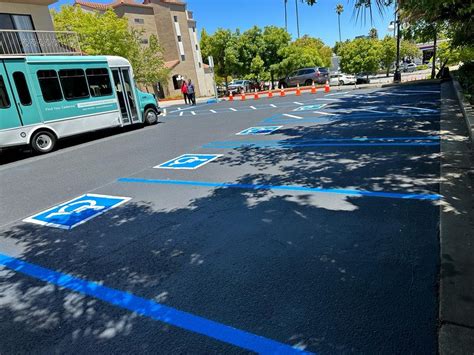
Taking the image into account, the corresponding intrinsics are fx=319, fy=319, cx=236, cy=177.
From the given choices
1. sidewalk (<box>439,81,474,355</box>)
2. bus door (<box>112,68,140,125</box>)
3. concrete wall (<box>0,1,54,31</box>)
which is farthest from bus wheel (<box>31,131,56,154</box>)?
sidewalk (<box>439,81,474,355</box>)

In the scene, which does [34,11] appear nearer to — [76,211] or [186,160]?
[186,160]

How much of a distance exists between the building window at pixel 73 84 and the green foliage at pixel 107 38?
18352mm

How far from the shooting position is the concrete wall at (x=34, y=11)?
16.1 m

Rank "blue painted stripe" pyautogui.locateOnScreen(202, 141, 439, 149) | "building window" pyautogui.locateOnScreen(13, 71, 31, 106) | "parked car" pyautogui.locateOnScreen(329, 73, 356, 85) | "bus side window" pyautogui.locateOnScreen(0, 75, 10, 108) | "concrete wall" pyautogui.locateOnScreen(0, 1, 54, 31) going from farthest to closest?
1. "parked car" pyautogui.locateOnScreen(329, 73, 356, 85)
2. "concrete wall" pyautogui.locateOnScreen(0, 1, 54, 31)
3. "building window" pyautogui.locateOnScreen(13, 71, 31, 106)
4. "bus side window" pyautogui.locateOnScreen(0, 75, 10, 108)
5. "blue painted stripe" pyautogui.locateOnScreen(202, 141, 439, 149)

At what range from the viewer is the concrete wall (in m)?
16.1

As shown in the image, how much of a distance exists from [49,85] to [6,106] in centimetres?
164

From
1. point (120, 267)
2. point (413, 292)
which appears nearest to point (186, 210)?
point (120, 267)

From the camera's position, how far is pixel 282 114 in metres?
14.5

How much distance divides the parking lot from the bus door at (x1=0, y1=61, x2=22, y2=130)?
3326 mm

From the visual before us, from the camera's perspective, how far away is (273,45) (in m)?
37.9

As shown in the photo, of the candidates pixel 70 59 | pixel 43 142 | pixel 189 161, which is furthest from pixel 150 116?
pixel 189 161

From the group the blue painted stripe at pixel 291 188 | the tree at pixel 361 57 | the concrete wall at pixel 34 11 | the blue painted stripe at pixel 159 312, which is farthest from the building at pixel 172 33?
the blue painted stripe at pixel 159 312

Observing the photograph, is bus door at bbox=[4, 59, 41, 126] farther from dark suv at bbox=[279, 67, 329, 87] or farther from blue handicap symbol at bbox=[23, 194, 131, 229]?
dark suv at bbox=[279, 67, 329, 87]

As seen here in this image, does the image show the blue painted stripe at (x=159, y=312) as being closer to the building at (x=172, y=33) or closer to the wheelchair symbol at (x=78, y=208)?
the wheelchair symbol at (x=78, y=208)
